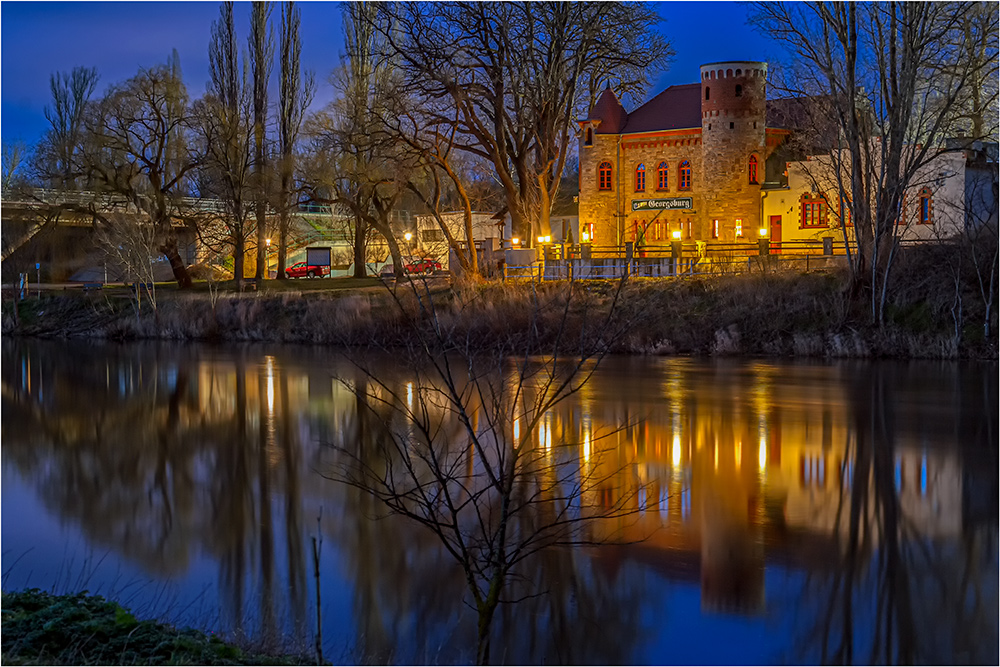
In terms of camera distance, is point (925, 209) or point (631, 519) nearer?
point (631, 519)

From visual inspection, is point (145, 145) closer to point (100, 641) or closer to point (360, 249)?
point (360, 249)

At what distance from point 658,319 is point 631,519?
23.0 metres

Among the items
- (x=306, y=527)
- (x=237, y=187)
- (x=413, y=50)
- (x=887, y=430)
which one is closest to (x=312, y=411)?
(x=306, y=527)

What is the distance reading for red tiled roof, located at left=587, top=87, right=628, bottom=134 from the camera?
52.0 meters

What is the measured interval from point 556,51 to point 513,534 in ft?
94.1

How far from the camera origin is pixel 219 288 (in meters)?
52.2

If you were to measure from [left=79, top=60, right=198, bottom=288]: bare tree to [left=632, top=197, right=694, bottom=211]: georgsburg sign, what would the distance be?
20.8 meters

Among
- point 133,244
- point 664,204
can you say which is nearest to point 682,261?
point 664,204

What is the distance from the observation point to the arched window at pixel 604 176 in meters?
52.0

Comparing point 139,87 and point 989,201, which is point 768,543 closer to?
point 989,201

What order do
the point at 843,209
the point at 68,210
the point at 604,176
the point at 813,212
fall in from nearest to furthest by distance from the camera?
the point at 843,209
the point at 813,212
the point at 68,210
the point at 604,176

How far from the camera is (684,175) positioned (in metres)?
50.5

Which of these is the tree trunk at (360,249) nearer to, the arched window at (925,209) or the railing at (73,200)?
the railing at (73,200)

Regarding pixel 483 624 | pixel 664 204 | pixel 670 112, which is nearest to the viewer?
pixel 483 624
